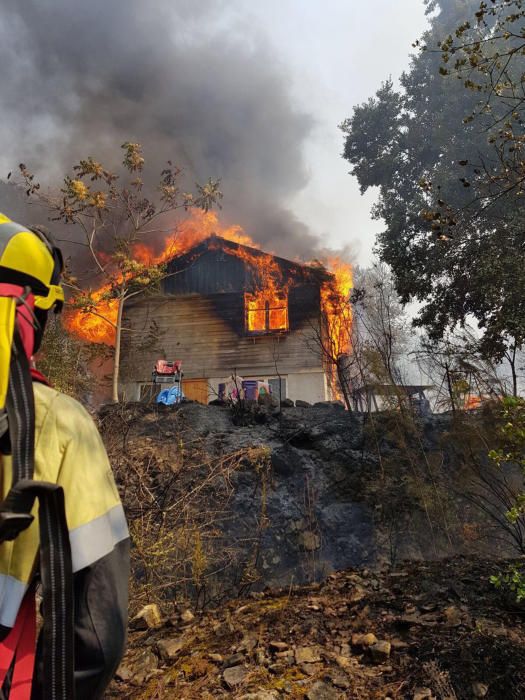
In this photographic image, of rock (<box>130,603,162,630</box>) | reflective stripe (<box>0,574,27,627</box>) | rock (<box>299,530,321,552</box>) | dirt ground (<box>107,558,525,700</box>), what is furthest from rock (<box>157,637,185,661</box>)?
rock (<box>299,530,321,552</box>)

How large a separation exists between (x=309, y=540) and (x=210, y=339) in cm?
1180

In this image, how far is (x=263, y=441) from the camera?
34.9ft

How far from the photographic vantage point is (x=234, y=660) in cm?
295

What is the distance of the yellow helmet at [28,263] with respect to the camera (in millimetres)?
1105

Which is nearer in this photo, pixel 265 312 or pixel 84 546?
pixel 84 546

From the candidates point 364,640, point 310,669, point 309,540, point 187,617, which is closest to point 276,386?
point 309,540

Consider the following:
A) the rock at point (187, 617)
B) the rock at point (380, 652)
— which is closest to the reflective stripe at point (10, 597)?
the rock at point (380, 652)

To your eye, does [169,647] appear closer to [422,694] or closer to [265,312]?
[422,694]

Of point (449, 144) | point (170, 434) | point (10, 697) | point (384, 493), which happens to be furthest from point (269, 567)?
point (449, 144)

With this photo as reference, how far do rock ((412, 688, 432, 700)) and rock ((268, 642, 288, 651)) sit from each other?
97cm

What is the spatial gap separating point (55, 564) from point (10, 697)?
291 mm

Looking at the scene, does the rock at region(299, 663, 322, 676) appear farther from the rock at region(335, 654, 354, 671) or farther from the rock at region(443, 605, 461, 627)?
the rock at region(443, 605, 461, 627)

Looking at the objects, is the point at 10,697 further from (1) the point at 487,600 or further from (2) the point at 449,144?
(2) the point at 449,144

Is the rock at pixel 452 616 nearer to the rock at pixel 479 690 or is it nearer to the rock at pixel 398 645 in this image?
the rock at pixel 398 645
